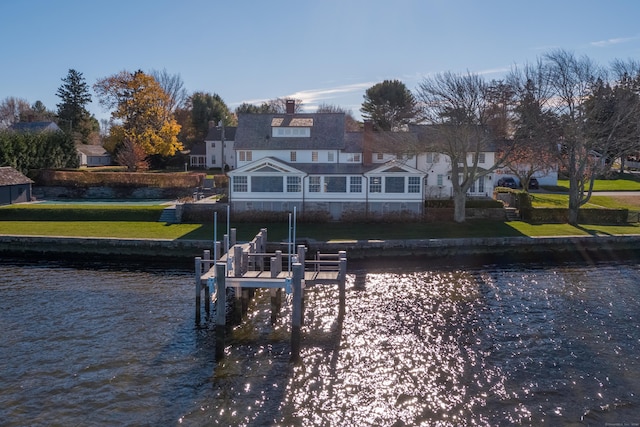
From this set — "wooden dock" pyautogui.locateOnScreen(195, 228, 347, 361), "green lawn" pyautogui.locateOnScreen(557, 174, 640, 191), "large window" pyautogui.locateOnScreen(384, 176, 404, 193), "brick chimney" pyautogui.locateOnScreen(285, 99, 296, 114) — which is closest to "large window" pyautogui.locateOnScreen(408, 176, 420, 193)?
"large window" pyautogui.locateOnScreen(384, 176, 404, 193)

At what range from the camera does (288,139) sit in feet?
153

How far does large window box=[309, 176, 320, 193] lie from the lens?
4284 centimetres

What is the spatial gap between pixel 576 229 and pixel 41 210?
40650mm

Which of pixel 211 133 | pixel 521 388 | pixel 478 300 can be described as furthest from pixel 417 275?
pixel 211 133

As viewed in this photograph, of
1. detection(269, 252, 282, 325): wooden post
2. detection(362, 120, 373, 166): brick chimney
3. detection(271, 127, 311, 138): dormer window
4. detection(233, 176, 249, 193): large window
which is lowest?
detection(269, 252, 282, 325): wooden post

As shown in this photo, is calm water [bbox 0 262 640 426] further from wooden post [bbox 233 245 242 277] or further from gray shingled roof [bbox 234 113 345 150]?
gray shingled roof [bbox 234 113 345 150]

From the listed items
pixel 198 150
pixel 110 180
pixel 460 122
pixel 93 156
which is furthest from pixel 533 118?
pixel 93 156

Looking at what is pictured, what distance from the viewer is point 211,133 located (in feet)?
266

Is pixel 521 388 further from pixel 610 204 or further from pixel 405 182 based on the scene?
pixel 610 204

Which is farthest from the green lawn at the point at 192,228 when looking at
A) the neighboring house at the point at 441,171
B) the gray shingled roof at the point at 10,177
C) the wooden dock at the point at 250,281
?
the wooden dock at the point at 250,281

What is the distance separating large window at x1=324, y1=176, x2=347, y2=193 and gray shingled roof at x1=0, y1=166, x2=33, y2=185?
27843 mm

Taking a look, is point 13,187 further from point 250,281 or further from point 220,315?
point 220,315

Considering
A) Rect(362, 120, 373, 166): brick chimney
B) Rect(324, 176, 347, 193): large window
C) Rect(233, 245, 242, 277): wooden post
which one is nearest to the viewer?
Rect(233, 245, 242, 277): wooden post

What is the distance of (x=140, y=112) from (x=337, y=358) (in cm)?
5905
